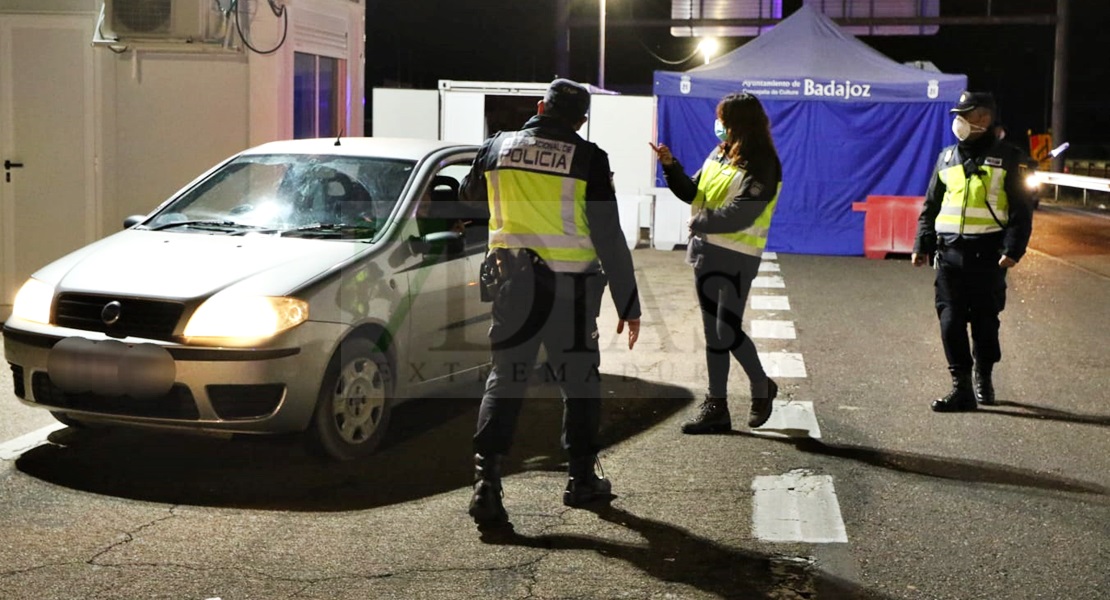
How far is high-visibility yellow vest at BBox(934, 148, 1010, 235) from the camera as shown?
8.21 meters

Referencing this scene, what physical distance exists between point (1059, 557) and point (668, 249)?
14.2 metres

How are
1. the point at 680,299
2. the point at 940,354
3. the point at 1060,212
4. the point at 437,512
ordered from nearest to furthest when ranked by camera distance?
the point at 437,512, the point at 940,354, the point at 680,299, the point at 1060,212

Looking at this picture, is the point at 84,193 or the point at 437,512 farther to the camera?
the point at 84,193

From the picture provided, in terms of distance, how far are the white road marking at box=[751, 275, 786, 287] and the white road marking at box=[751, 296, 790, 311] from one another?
0.94 meters

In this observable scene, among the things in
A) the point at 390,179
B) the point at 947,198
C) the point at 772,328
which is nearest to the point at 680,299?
the point at 772,328

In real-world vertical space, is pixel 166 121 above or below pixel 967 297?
above

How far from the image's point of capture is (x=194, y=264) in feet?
21.8

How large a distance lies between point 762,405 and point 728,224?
1.06m

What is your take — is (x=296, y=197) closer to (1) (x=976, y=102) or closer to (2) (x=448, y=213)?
(2) (x=448, y=213)

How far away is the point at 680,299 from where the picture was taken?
13.8 meters

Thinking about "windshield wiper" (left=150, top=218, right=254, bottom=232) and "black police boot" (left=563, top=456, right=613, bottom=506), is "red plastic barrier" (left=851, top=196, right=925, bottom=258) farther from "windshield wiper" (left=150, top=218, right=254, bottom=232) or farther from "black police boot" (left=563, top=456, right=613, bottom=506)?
"black police boot" (left=563, top=456, right=613, bottom=506)

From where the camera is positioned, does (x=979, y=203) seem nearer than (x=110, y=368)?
No

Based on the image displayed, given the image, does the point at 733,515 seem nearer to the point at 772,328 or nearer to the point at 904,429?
the point at 904,429

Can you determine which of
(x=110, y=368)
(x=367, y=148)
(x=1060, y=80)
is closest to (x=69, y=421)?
(x=110, y=368)
